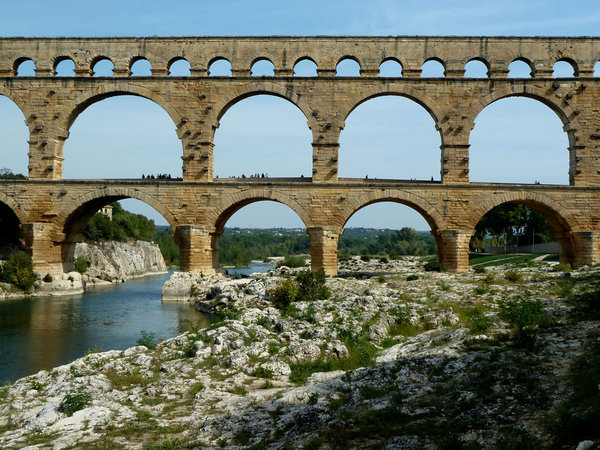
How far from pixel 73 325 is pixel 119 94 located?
523 inches

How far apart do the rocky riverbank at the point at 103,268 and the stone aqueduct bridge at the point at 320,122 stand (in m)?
1.36

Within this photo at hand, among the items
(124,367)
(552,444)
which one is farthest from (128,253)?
(552,444)

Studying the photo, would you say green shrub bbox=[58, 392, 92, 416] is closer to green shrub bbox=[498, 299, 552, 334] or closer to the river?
the river

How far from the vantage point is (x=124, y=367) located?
36.3ft

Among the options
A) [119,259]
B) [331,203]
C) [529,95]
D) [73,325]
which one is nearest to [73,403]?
[73,325]

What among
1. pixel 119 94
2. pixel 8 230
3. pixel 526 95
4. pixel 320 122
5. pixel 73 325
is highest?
pixel 119 94

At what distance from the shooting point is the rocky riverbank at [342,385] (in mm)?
6637

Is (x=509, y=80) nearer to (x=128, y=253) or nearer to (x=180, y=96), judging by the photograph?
(x=180, y=96)

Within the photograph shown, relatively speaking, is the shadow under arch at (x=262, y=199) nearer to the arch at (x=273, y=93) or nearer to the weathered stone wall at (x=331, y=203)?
the weathered stone wall at (x=331, y=203)

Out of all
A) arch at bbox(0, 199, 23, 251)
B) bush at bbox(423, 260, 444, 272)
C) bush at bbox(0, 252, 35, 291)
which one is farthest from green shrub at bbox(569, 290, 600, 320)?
arch at bbox(0, 199, 23, 251)

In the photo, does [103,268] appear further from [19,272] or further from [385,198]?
[385,198]

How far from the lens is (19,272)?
26.5 metres

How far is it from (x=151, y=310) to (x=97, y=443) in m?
16.8

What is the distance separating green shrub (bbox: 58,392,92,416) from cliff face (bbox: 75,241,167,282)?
31639mm
